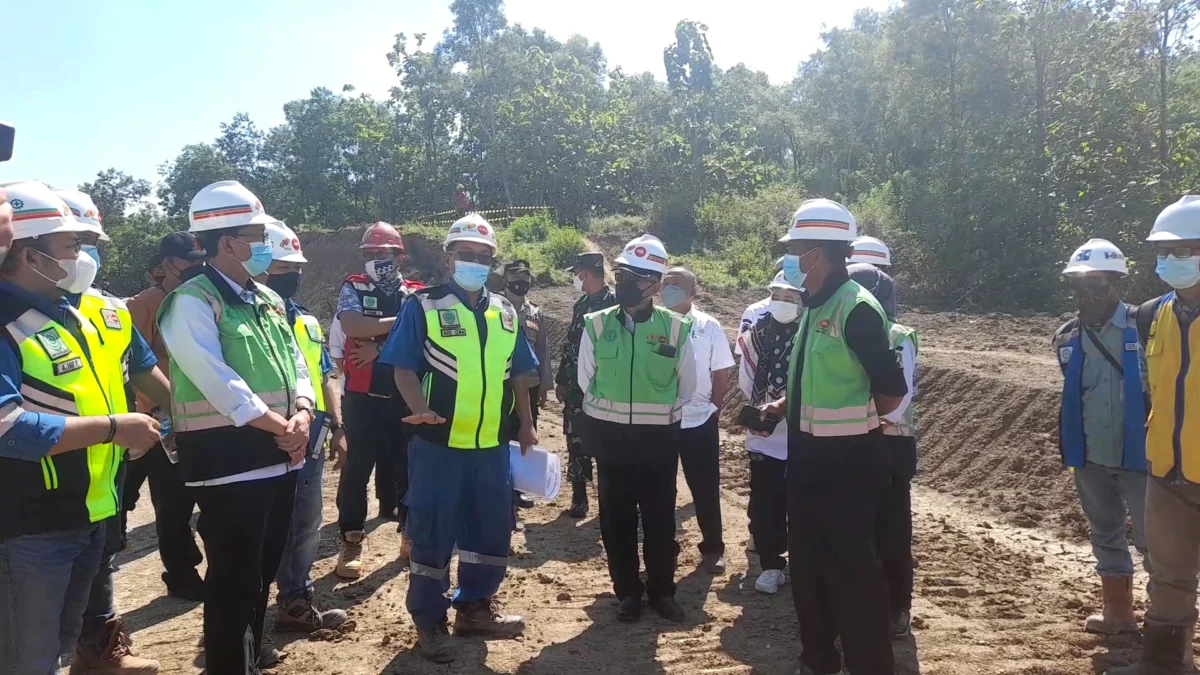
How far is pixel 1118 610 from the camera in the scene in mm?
4352

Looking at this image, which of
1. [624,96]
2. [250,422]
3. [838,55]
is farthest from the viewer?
[624,96]

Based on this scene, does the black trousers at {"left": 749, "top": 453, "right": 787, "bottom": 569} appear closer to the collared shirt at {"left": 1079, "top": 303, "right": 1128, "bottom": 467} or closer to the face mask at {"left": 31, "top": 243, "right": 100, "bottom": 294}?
the collared shirt at {"left": 1079, "top": 303, "right": 1128, "bottom": 467}

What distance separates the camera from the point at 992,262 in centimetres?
1708

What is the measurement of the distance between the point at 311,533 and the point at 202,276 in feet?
5.56

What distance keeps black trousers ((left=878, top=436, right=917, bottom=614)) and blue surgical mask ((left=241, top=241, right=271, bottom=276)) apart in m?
3.10

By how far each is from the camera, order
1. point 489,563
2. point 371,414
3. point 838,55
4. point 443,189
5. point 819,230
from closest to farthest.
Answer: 1. point 819,230
2. point 489,563
3. point 371,414
4. point 443,189
5. point 838,55

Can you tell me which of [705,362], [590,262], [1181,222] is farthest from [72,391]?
[1181,222]

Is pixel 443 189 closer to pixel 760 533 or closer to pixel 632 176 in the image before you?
pixel 632 176

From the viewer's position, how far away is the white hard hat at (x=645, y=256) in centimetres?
459

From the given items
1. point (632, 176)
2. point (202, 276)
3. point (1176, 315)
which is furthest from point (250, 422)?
point (632, 176)

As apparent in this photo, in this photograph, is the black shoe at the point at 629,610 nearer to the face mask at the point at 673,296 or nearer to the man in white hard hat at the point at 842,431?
the man in white hard hat at the point at 842,431

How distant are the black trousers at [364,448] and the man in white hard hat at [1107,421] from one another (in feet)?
12.7

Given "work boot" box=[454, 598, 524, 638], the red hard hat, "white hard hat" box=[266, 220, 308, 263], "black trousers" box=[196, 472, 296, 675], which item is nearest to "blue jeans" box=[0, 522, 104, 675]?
"black trousers" box=[196, 472, 296, 675]

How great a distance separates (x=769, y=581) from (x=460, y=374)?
237cm
